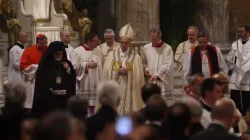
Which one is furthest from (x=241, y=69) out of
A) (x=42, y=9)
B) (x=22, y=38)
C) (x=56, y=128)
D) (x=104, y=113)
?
(x=56, y=128)

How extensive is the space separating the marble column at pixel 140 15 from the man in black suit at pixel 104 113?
10.5m

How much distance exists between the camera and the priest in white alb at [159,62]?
17.0 m

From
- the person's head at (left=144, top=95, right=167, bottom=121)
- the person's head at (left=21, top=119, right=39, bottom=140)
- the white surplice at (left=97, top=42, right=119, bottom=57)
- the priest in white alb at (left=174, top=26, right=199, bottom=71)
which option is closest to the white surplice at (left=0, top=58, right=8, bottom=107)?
the white surplice at (left=97, top=42, right=119, bottom=57)

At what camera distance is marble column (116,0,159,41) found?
20859 mm

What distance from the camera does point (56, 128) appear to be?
7.35 m

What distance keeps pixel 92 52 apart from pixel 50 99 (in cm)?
318

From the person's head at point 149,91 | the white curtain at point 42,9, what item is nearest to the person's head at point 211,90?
the person's head at point 149,91

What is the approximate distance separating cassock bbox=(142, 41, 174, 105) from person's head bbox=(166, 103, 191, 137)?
775 centimetres

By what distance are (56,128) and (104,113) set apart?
263 cm

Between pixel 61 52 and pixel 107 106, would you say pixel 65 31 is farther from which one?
pixel 107 106

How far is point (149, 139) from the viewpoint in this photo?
8.08 meters

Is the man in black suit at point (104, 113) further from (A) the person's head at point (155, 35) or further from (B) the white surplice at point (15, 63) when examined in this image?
(B) the white surplice at point (15, 63)

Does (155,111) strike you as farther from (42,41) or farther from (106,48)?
(106,48)

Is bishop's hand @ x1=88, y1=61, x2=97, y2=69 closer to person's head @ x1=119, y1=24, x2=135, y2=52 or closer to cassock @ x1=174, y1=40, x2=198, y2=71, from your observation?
person's head @ x1=119, y1=24, x2=135, y2=52
